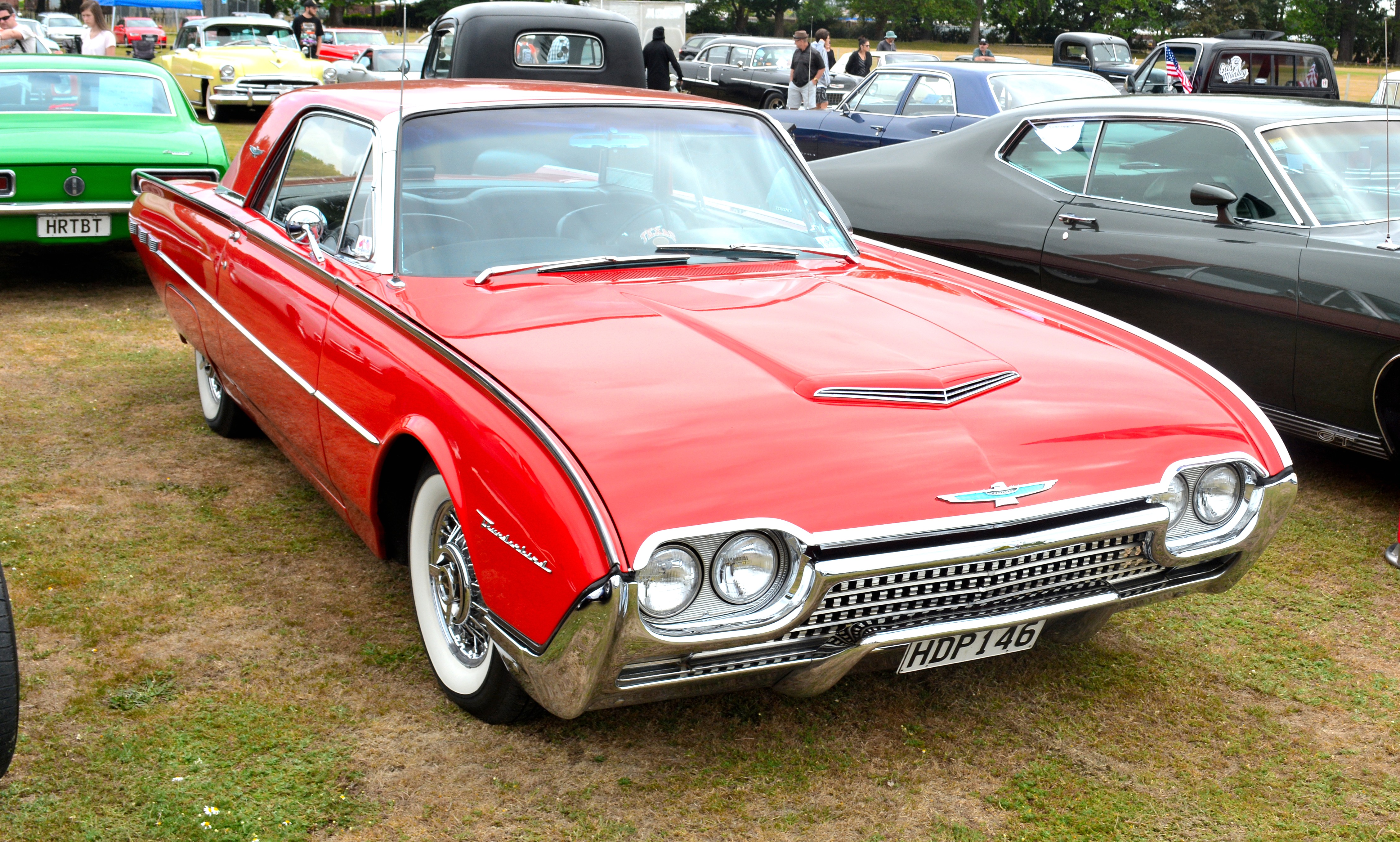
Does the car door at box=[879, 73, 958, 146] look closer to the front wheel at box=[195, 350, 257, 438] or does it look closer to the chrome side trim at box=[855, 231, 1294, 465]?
the chrome side trim at box=[855, 231, 1294, 465]


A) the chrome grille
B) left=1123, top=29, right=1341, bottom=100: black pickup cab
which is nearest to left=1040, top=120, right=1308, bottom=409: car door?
the chrome grille

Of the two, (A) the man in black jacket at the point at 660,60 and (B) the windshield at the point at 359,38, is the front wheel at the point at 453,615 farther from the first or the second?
(B) the windshield at the point at 359,38

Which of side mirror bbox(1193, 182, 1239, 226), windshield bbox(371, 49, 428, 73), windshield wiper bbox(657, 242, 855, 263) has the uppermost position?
windshield bbox(371, 49, 428, 73)

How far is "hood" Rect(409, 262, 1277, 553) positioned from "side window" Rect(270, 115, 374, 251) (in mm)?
652

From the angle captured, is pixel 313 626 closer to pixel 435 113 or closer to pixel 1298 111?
pixel 435 113

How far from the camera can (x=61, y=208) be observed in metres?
6.52

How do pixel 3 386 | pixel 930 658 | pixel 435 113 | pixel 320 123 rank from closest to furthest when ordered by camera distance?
pixel 930 658, pixel 435 113, pixel 320 123, pixel 3 386

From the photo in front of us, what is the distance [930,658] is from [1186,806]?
0.67 meters

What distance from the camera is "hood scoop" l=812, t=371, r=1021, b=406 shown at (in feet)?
8.32

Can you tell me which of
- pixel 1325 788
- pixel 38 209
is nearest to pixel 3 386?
pixel 38 209

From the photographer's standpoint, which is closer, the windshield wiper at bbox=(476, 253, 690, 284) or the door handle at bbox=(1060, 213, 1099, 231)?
the windshield wiper at bbox=(476, 253, 690, 284)

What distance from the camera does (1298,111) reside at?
4.98 m

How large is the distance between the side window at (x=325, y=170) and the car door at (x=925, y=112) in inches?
258

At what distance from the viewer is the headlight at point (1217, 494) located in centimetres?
276
